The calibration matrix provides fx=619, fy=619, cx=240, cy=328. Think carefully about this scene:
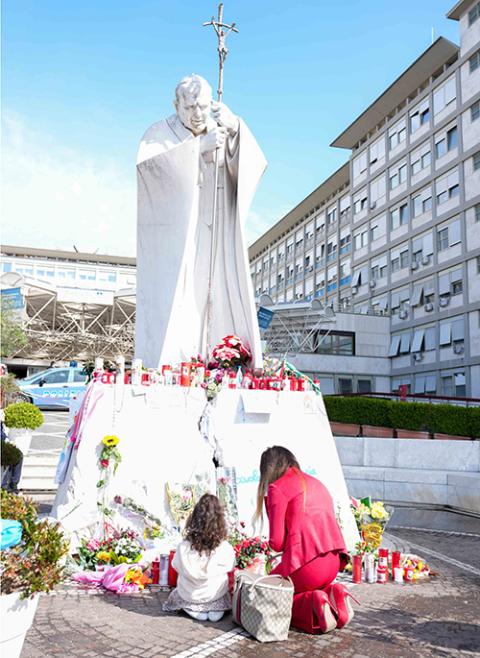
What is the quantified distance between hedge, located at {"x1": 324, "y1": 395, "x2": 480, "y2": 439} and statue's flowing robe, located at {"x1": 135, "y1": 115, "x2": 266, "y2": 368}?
8.09 meters

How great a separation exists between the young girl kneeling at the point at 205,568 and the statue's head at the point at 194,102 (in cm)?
630

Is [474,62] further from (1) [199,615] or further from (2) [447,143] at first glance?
(1) [199,615]

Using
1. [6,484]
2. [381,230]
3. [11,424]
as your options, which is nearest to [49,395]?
[11,424]

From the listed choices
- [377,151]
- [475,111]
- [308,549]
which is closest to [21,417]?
[308,549]

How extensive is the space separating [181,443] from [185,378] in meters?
0.88

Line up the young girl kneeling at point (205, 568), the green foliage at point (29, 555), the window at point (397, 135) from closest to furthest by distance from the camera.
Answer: the green foliage at point (29, 555)
the young girl kneeling at point (205, 568)
the window at point (397, 135)

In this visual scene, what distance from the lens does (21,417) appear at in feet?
44.0

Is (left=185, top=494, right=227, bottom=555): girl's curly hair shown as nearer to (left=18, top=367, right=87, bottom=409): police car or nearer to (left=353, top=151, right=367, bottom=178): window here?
(left=18, top=367, right=87, bottom=409): police car

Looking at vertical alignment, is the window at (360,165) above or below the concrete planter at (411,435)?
above

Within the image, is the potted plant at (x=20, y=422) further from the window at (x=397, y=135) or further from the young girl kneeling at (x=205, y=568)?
the window at (x=397, y=135)

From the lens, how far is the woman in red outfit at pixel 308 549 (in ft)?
15.0

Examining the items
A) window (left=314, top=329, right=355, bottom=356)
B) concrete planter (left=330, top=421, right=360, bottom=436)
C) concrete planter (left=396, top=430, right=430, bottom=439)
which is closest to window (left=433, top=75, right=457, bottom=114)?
window (left=314, top=329, right=355, bottom=356)

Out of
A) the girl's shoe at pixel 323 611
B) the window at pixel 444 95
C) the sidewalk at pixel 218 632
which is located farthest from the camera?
the window at pixel 444 95

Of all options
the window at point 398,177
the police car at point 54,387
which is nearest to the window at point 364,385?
the window at point 398,177
